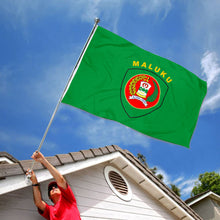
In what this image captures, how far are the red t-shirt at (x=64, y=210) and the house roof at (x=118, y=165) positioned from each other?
0.45 meters

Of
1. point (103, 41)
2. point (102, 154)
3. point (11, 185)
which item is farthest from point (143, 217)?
point (103, 41)

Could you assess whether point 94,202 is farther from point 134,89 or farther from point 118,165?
point 134,89

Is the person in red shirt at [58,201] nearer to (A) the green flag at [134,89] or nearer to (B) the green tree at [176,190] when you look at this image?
(A) the green flag at [134,89]

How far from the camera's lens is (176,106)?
4223mm

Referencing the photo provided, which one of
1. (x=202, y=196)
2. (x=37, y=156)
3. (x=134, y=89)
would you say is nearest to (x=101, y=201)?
(x=37, y=156)

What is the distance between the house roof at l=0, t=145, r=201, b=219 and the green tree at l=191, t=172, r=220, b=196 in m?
30.2

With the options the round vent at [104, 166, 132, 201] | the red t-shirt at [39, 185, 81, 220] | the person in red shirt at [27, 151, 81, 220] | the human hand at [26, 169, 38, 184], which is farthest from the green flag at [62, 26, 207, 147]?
the round vent at [104, 166, 132, 201]

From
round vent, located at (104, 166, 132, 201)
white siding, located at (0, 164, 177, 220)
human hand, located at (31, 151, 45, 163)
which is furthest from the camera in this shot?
round vent, located at (104, 166, 132, 201)

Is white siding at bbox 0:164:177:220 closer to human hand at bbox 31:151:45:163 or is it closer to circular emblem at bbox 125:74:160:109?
human hand at bbox 31:151:45:163

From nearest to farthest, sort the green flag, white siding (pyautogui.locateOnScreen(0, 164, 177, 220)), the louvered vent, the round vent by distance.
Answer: white siding (pyautogui.locateOnScreen(0, 164, 177, 220)) → the green flag → the round vent → the louvered vent

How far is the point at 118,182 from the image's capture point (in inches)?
215

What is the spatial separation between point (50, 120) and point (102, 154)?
2.32 meters

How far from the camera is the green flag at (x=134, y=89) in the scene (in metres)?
3.56

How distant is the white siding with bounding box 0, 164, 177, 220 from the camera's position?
10.2 ft
